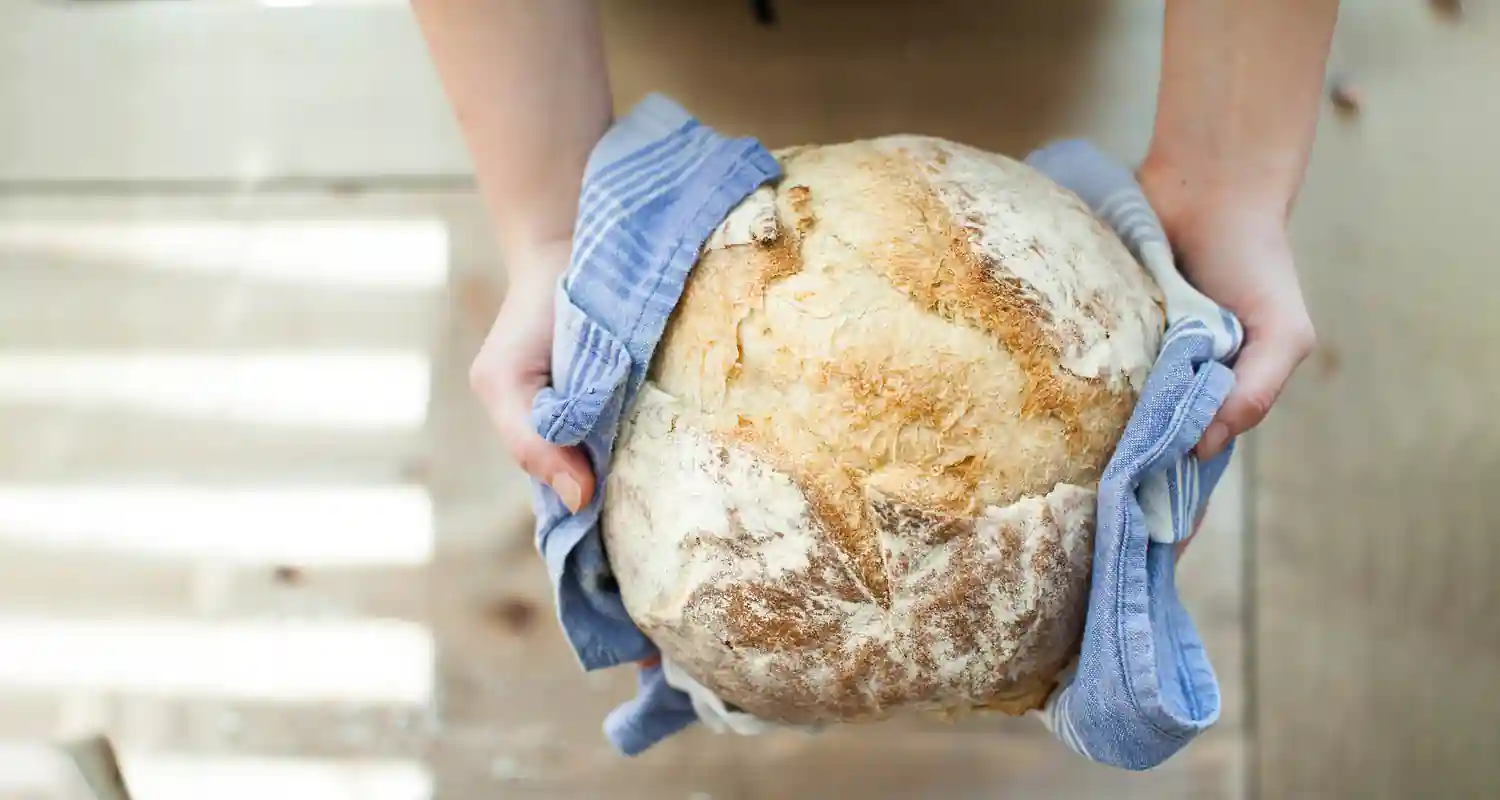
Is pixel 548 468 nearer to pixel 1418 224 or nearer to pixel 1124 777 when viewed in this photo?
pixel 1124 777

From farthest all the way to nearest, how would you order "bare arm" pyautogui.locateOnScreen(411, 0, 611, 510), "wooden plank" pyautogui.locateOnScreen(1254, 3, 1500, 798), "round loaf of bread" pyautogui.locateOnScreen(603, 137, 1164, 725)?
"wooden plank" pyautogui.locateOnScreen(1254, 3, 1500, 798)
"bare arm" pyautogui.locateOnScreen(411, 0, 611, 510)
"round loaf of bread" pyautogui.locateOnScreen(603, 137, 1164, 725)

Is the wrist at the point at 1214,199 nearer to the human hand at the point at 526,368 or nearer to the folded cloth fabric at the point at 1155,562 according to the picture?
the folded cloth fabric at the point at 1155,562

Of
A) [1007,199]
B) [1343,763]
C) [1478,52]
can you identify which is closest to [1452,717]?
[1343,763]

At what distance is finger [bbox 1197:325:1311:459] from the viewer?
696 mm

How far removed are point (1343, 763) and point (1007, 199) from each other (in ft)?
2.37

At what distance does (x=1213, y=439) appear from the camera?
0.70m

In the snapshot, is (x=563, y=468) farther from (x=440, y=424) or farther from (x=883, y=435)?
(x=440, y=424)

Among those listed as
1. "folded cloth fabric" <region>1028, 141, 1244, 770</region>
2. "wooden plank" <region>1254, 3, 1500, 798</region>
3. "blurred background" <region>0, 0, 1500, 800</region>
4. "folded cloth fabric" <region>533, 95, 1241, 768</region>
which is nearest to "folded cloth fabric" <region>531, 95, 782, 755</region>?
"folded cloth fabric" <region>533, 95, 1241, 768</region>

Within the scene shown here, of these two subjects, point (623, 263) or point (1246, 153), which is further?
point (1246, 153)

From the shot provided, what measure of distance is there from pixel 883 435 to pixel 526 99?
349 mm

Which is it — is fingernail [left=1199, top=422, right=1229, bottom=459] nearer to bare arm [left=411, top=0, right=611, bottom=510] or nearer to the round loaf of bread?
the round loaf of bread

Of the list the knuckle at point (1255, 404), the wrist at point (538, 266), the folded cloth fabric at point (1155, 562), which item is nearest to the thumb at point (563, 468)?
the wrist at point (538, 266)

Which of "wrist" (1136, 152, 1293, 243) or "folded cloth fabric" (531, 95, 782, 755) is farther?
"wrist" (1136, 152, 1293, 243)

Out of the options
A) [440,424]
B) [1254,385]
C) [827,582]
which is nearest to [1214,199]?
[1254,385]
